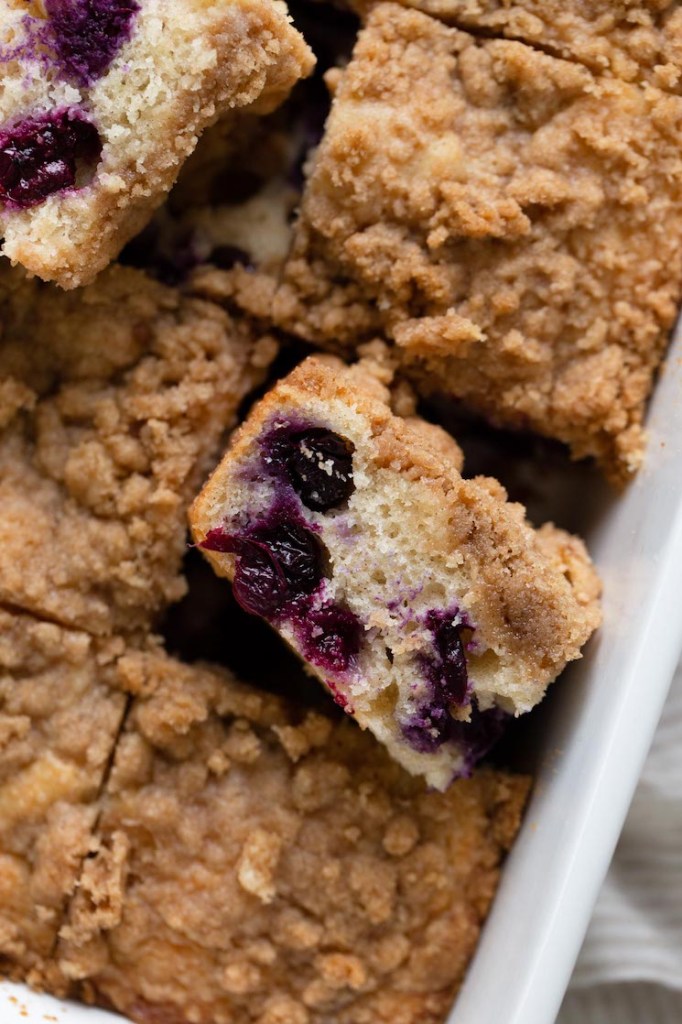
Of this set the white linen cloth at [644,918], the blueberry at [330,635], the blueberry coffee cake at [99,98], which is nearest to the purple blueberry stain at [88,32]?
the blueberry coffee cake at [99,98]

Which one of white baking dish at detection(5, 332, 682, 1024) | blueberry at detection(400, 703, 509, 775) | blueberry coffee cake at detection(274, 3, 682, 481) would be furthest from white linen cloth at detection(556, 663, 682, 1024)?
blueberry coffee cake at detection(274, 3, 682, 481)

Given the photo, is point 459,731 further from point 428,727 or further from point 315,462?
point 315,462

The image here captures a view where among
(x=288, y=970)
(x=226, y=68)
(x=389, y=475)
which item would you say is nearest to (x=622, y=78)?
(x=226, y=68)

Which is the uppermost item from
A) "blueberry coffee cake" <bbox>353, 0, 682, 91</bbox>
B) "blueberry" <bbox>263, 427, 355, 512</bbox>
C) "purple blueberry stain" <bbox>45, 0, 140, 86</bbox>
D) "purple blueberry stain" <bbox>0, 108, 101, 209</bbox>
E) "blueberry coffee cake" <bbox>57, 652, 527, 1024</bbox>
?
"blueberry coffee cake" <bbox>353, 0, 682, 91</bbox>

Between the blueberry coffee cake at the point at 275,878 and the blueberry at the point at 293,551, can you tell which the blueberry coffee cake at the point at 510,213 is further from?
the blueberry coffee cake at the point at 275,878

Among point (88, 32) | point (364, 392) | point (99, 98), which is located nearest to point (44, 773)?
point (364, 392)

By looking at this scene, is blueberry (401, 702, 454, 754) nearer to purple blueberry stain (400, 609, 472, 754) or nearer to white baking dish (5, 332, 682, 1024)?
purple blueberry stain (400, 609, 472, 754)
